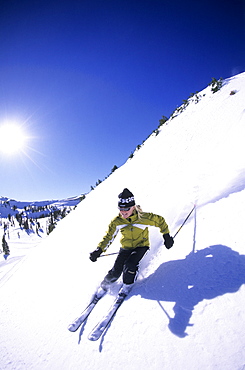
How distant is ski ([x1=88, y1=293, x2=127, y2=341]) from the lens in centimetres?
297

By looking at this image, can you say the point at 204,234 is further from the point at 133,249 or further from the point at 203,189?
the point at 203,189

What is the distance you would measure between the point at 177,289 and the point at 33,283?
5.15 meters

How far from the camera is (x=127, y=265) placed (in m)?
3.79

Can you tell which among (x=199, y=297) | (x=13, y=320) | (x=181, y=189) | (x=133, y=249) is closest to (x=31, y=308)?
(x=13, y=320)

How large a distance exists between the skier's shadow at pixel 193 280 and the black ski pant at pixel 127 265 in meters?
0.39

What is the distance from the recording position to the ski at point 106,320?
9.74ft

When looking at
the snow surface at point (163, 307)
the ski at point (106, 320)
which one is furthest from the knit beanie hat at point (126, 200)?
the ski at point (106, 320)

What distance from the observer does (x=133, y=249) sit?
4.14 m

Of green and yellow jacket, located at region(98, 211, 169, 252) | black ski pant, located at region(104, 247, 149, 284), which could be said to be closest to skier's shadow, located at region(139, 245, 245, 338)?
black ski pant, located at region(104, 247, 149, 284)

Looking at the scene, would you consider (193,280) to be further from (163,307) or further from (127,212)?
(127,212)

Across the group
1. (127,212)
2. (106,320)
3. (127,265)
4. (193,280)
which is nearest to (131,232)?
(127,212)

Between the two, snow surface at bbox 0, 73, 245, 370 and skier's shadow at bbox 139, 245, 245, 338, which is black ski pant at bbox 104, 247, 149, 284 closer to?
snow surface at bbox 0, 73, 245, 370

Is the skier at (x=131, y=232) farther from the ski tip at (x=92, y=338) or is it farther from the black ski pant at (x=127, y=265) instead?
the ski tip at (x=92, y=338)

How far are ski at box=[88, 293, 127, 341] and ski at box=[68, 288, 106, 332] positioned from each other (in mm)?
469
